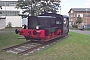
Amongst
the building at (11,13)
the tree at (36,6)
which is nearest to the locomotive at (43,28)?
the tree at (36,6)

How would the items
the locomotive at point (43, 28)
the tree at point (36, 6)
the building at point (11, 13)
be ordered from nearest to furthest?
the locomotive at point (43, 28) < the tree at point (36, 6) < the building at point (11, 13)

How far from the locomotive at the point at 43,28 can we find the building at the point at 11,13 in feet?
124

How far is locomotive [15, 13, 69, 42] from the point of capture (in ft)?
43.8

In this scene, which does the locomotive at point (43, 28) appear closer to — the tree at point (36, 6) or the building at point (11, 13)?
the tree at point (36, 6)

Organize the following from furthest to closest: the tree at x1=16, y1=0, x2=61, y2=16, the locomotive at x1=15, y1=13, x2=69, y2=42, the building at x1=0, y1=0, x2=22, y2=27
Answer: the building at x1=0, y1=0, x2=22, y2=27 < the tree at x1=16, y1=0, x2=61, y2=16 < the locomotive at x1=15, y1=13, x2=69, y2=42

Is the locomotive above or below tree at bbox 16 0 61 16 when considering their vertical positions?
below

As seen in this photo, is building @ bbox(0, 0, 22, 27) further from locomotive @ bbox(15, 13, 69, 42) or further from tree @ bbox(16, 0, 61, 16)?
locomotive @ bbox(15, 13, 69, 42)

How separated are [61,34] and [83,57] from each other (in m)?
8.60

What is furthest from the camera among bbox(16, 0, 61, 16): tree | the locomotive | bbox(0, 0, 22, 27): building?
bbox(0, 0, 22, 27): building

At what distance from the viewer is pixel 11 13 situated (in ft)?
182

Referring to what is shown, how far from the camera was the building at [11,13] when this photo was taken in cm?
5406

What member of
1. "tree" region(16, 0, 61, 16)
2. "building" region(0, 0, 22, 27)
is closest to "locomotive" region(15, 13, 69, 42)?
"tree" region(16, 0, 61, 16)

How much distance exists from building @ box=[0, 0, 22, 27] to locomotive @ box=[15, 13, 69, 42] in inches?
1487

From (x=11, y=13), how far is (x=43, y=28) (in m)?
43.0
